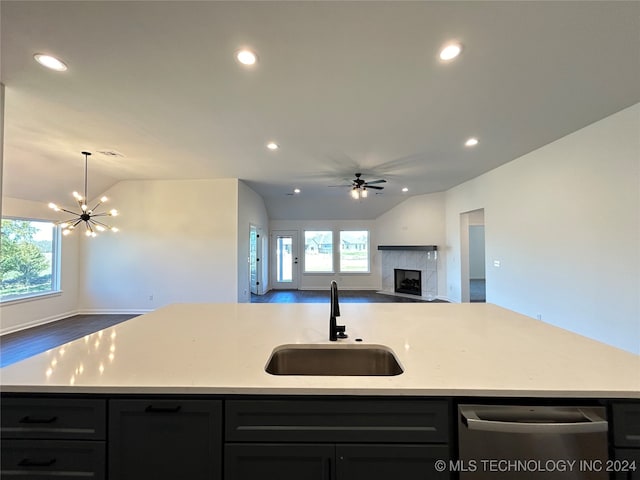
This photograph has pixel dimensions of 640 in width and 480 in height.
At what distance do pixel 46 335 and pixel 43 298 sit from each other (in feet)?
3.58

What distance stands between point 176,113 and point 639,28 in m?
3.61

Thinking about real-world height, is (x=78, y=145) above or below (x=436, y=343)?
above

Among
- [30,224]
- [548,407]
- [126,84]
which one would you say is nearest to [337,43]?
[126,84]

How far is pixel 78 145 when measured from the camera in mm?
3551

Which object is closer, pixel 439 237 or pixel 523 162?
pixel 523 162

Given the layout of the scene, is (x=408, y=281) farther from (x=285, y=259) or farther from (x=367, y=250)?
(x=285, y=259)

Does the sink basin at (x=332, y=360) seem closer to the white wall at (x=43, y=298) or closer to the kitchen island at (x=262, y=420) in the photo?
the kitchen island at (x=262, y=420)

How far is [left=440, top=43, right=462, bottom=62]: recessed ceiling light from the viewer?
1.80 m

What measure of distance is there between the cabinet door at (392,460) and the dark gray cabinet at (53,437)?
893 mm

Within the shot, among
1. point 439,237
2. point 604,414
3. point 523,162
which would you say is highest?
point 523,162

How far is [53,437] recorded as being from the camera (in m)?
0.96

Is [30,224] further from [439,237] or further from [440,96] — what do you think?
[439,237]

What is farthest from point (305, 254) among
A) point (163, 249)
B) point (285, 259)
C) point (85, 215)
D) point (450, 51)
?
point (450, 51)

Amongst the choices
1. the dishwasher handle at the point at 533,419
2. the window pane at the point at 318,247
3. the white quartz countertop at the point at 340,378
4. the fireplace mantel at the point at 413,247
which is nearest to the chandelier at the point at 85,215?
the white quartz countertop at the point at 340,378
